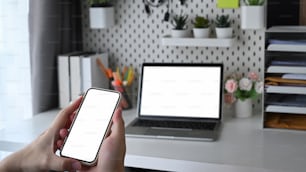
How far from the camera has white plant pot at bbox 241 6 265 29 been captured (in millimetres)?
1659

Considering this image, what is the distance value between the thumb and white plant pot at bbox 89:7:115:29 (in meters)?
0.98

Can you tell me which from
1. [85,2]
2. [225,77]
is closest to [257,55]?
[225,77]

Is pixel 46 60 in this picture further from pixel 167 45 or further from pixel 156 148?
pixel 156 148

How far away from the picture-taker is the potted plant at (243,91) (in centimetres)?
171

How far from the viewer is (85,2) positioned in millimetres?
1992

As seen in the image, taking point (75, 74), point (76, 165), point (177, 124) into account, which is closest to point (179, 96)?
point (177, 124)

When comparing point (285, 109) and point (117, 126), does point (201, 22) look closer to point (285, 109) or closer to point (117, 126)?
point (285, 109)

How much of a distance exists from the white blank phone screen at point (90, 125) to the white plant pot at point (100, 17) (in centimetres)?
80

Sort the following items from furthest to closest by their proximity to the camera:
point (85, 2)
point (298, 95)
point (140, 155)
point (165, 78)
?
point (85, 2)
point (165, 78)
point (298, 95)
point (140, 155)

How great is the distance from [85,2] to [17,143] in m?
0.77

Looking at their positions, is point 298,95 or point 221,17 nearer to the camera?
point 298,95

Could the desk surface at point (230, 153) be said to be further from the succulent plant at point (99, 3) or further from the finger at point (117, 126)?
the succulent plant at point (99, 3)

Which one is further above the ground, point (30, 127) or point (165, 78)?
point (165, 78)

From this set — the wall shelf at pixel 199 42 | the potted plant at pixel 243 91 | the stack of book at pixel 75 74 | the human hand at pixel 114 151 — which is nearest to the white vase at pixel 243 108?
the potted plant at pixel 243 91
